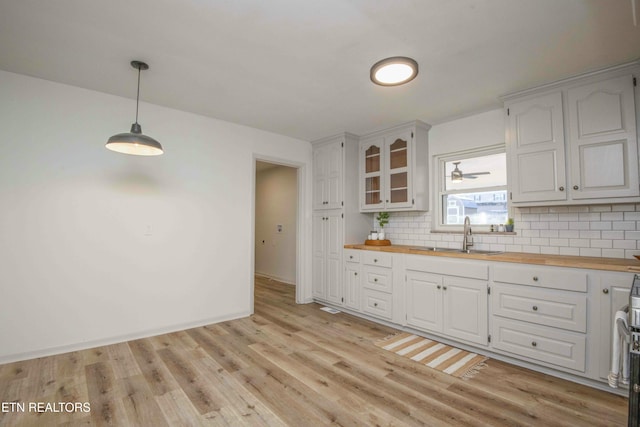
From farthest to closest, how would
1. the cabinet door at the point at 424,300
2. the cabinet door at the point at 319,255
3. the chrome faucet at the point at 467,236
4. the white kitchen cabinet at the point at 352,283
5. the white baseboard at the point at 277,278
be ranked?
the white baseboard at the point at 277,278
the cabinet door at the point at 319,255
the white kitchen cabinet at the point at 352,283
the chrome faucet at the point at 467,236
the cabinet door at the point at 424,300

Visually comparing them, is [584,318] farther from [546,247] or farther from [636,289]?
[636,289]

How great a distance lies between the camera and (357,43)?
225 cm

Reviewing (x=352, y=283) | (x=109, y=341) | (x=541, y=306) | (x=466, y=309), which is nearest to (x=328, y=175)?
(x=352, y=283)

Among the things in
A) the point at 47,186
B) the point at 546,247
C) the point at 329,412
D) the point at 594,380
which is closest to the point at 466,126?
the point at 546,247

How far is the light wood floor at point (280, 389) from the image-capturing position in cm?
194

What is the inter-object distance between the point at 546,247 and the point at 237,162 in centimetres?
364

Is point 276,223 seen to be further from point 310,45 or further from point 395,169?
point 310,45

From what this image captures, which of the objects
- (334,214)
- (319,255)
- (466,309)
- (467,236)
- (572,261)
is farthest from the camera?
(319,255)

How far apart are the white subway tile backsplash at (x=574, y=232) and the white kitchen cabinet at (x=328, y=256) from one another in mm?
1608

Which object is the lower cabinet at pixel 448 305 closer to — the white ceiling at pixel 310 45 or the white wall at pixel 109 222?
the white ceiling at pixel 310 45

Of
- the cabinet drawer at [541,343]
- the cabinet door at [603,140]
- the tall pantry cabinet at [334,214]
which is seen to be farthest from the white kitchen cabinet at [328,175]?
the cabinet door at [603,140]

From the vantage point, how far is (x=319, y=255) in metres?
4.71

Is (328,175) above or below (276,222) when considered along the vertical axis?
above

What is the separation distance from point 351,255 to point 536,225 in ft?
7.01
